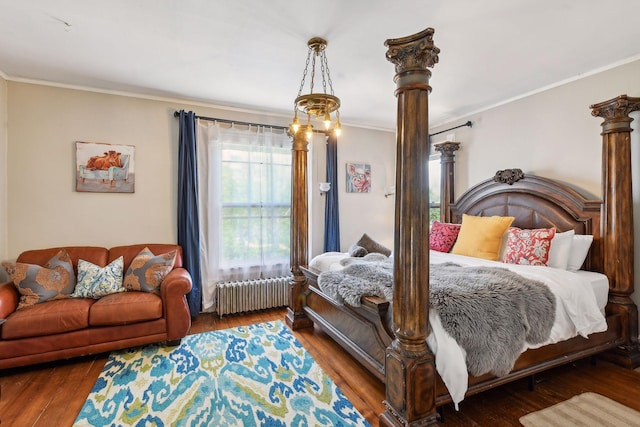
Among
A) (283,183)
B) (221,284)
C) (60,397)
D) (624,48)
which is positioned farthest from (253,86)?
(624,48)

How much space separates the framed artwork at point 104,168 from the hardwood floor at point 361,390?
173 cm

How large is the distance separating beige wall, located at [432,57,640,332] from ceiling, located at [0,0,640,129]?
151 mm

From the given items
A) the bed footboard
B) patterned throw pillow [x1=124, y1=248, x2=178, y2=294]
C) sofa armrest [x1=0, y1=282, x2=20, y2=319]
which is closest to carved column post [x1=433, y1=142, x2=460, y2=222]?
the bed footboard

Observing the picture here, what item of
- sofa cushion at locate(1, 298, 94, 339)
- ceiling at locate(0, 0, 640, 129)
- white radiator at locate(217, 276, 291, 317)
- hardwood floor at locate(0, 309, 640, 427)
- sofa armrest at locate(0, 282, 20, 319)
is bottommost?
hardwood floor at locate(0, 309, 640, 427)

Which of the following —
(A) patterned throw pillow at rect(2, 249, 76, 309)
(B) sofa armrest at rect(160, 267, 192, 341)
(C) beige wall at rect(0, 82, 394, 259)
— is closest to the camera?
(A) patterned throw pillow at rect(2, 249, 76, 309)

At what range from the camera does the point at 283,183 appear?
13.4ft

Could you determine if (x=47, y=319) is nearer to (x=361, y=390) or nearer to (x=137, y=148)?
(x=137, y=148)

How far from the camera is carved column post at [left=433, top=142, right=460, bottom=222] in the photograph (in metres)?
4.21

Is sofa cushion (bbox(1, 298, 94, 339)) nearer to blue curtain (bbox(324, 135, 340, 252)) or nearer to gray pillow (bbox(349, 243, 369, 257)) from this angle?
gray pillow (bbox(349, 243, 369, 257))

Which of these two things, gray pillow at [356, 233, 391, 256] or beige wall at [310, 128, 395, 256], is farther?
beige wall at [310, 128, 395, 256]

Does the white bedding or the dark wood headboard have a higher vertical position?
the dark wood headboard

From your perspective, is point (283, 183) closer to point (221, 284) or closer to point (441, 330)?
point (221, 284)

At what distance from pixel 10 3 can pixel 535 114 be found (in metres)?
4.54

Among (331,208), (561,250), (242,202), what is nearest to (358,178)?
(331,208)
